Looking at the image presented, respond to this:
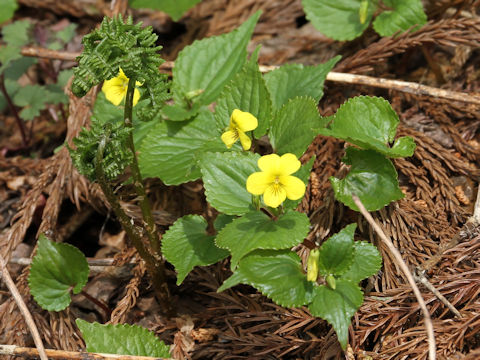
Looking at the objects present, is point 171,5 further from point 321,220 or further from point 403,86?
point 321,220

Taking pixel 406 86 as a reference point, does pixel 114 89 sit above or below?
above

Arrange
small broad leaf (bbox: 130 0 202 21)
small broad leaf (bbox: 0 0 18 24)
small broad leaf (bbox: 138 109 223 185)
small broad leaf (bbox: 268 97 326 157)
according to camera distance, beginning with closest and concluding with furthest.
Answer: small broad leaf (bbox: 268 97 326 157) < small broad leaf (bbox: 138 109 223 185) < small broad leaf (bbox: 130 0 202 21) < small broad leaf (bbox: 0 0 18 24)

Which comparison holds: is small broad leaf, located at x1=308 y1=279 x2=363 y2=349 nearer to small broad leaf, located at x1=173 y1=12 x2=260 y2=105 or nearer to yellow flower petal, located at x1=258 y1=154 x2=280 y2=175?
yellow flower petal, located at x1=258 y1=154 x2=280 y2=175

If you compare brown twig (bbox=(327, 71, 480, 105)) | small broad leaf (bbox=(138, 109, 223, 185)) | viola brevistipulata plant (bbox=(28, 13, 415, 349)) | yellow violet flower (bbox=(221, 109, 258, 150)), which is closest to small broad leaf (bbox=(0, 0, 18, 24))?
viola brevistipulata plant (bbox=(28, 13, 415, 349))

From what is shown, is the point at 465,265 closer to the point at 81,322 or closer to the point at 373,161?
the point at 373,161

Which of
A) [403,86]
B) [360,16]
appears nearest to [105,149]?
[403,86]

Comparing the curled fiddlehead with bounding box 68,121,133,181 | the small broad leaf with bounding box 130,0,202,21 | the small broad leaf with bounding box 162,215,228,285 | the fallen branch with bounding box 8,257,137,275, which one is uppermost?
the small broad leaf with bounding box 130,0,202,21

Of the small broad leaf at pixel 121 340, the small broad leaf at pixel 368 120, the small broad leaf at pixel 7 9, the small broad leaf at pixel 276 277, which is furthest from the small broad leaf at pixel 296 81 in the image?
the small broad leaf at pixel 7 9
